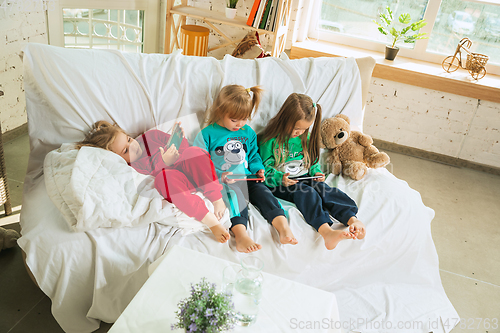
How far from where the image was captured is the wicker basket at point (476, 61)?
9.46ft

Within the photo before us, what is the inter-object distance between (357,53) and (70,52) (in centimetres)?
236

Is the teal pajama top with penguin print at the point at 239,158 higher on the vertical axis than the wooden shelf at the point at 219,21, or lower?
lower

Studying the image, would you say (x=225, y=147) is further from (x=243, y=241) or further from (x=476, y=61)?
(x=476, y=61)

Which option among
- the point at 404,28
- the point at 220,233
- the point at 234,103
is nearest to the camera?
the point at 220,233

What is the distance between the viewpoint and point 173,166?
1.65m

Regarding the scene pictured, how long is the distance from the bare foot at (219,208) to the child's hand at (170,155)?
27 cm

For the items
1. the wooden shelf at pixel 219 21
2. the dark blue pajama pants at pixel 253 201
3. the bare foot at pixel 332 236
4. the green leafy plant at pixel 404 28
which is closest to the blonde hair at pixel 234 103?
the dark blue pajama pants at pixel 253 201

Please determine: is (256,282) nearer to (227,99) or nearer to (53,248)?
(53,248)

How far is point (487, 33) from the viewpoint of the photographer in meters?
3.08

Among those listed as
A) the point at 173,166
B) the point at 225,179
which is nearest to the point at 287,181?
the point at 225,179

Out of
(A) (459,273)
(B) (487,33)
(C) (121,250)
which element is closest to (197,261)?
(C) (121,250)

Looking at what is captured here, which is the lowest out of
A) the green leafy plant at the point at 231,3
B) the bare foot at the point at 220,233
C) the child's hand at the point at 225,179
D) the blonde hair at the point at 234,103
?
the bare foot at the point at 220,233

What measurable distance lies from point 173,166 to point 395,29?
92.3 inches

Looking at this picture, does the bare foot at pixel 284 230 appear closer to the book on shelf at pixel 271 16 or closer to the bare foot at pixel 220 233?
the bare foot at pixel 220 233
